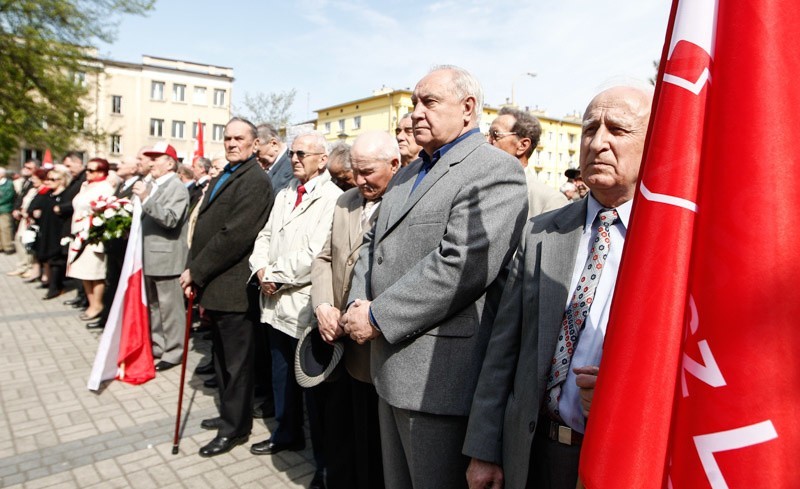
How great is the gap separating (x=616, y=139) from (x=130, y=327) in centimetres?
509

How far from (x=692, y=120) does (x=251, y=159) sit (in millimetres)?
3620

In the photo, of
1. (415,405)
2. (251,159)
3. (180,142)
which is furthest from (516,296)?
(180,142)

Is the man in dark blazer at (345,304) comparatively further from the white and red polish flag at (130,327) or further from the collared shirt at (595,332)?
the white and red polish flag at (130,327)

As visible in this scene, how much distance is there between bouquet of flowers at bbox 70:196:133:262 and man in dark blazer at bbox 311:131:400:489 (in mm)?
3951

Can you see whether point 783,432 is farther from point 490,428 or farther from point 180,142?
point 180,142

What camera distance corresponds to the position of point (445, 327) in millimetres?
2174

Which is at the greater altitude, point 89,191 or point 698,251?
point 698,251

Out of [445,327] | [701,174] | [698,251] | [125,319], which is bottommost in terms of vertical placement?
[125,319]

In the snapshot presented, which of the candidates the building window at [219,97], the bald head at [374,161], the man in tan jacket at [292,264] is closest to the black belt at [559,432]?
the bald head at [374,161]

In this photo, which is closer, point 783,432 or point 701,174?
point 783,432

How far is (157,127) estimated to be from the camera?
2114 inches

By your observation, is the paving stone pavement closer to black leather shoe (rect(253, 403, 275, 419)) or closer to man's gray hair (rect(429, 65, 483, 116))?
black leather shoe (rect(253, 403, 275, 419))

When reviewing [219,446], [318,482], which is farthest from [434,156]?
[219,446]

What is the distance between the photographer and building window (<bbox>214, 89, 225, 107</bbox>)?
56.9 meters
